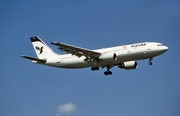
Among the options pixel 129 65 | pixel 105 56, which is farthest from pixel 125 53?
pixel 129 65

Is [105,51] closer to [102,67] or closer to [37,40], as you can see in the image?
[102,67]

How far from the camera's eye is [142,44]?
169 ft

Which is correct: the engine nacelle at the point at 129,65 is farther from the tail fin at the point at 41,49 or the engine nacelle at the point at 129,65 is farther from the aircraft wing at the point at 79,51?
the tail fin at the point at 41,49

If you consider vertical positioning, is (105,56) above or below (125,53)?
below

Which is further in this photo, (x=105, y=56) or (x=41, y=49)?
(x=41, y=49)

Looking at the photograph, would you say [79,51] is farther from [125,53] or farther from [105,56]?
[125,53]

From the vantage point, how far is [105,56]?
5266 cm

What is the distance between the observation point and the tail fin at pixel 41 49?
205 ft

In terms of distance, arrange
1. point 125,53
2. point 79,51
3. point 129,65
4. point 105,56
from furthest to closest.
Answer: point 129,65
point 79,51
point 105,56
point 125,53

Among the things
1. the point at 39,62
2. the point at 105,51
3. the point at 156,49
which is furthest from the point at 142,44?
the point at 39,62

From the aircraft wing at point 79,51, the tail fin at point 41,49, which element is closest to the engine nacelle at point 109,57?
the aircraft wing at point 79,51

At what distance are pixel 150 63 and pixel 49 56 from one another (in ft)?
63.8

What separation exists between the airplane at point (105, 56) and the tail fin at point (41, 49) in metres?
1.54

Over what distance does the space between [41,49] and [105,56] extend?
53.9 ft
